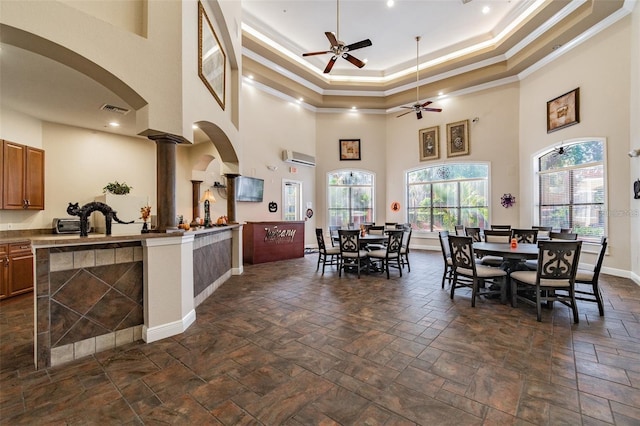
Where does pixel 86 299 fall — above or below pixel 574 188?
below

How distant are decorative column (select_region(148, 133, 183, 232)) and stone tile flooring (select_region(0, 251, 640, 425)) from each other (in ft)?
3.89

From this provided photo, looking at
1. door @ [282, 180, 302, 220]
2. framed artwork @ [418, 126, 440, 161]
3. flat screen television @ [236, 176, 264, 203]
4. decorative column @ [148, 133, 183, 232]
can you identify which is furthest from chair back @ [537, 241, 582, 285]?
door @ [282, 180, 302, 220]

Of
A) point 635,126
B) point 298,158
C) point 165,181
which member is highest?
point 298,158

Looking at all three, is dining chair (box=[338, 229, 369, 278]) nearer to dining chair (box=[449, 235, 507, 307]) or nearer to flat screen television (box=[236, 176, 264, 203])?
dining chair (box=[449, 235, 507, 307])

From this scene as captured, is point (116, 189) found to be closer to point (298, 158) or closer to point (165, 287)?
point (165, 287)

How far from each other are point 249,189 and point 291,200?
1889 mm

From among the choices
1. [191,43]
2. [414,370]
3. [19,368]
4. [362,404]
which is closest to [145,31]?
[191,43]

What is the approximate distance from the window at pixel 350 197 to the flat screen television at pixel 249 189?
115 inches

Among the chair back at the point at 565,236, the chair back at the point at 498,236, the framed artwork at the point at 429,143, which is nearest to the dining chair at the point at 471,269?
the chair back at the point at 498,236

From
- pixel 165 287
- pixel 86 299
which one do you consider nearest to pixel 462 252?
pixel 165 287

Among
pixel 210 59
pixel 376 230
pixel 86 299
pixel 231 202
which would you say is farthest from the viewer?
pixel 376 230

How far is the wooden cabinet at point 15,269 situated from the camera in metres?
3.98

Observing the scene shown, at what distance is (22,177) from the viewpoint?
461 cm

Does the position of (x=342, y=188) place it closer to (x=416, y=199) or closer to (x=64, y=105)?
(x=416, y=199)
